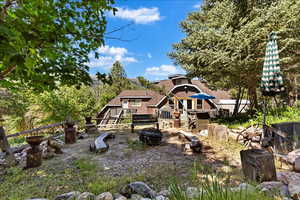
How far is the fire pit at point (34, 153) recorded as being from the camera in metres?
3.69

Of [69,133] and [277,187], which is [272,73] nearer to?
[277,187]

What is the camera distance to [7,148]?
404 centimetres

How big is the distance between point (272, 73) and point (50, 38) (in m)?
4.71

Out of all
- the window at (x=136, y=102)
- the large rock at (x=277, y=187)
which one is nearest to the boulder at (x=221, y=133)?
the large rock at (x=277, y=187)

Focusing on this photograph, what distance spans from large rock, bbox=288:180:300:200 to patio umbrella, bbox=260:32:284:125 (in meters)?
2.32

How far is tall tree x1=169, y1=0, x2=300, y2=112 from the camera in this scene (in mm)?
5570

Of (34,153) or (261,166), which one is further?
(34,153)

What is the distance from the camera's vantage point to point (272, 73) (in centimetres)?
372

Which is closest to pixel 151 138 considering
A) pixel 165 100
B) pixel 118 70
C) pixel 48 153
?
pixel 48 153

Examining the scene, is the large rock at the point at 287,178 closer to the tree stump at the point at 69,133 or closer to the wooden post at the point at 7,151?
the wooden post at the point at 7,151

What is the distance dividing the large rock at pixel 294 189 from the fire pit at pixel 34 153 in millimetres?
5056

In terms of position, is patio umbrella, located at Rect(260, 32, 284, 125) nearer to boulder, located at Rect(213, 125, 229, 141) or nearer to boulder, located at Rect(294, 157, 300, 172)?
boulder, located at Rect(294, 157, 300, 172)

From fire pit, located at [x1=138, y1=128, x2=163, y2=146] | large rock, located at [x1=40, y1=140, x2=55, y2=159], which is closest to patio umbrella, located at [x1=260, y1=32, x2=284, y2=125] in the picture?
fire pit, located at [x1=138, y1=128, x2=163, y2=146]

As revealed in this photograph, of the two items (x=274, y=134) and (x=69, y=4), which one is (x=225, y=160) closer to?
(x=274, y=134)
